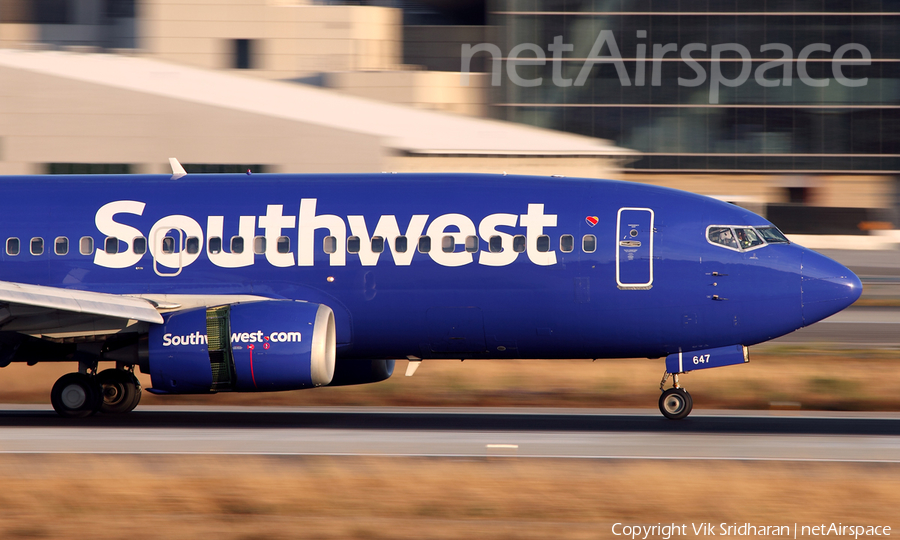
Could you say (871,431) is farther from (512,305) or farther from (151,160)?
(151,160)

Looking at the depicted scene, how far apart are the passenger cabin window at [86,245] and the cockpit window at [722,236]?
10.9m

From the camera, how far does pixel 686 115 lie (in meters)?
70.5

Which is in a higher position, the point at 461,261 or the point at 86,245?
the point at 86,245

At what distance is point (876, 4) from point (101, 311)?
63.5m

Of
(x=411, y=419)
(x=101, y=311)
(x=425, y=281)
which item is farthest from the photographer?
(x=411, y=419)

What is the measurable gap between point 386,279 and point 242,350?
278 centimetres

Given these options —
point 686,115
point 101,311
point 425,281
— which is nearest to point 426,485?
point 425,281

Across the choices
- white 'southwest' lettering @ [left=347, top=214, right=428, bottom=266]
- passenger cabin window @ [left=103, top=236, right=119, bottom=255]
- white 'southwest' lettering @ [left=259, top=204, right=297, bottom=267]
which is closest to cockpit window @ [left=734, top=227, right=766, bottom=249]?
white 'southwest' lettering @ [left=347, top=214, right=428, bottom=266]

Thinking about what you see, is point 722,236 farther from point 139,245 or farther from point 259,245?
point 139,245

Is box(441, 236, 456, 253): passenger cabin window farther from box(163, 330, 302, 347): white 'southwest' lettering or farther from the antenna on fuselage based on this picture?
the antenna on fuselage

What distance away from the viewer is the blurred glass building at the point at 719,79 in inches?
2687

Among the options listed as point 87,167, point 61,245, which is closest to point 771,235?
point 61,245

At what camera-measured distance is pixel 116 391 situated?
799 inches

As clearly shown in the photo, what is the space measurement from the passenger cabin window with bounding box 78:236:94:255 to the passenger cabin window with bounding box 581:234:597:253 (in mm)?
8811
